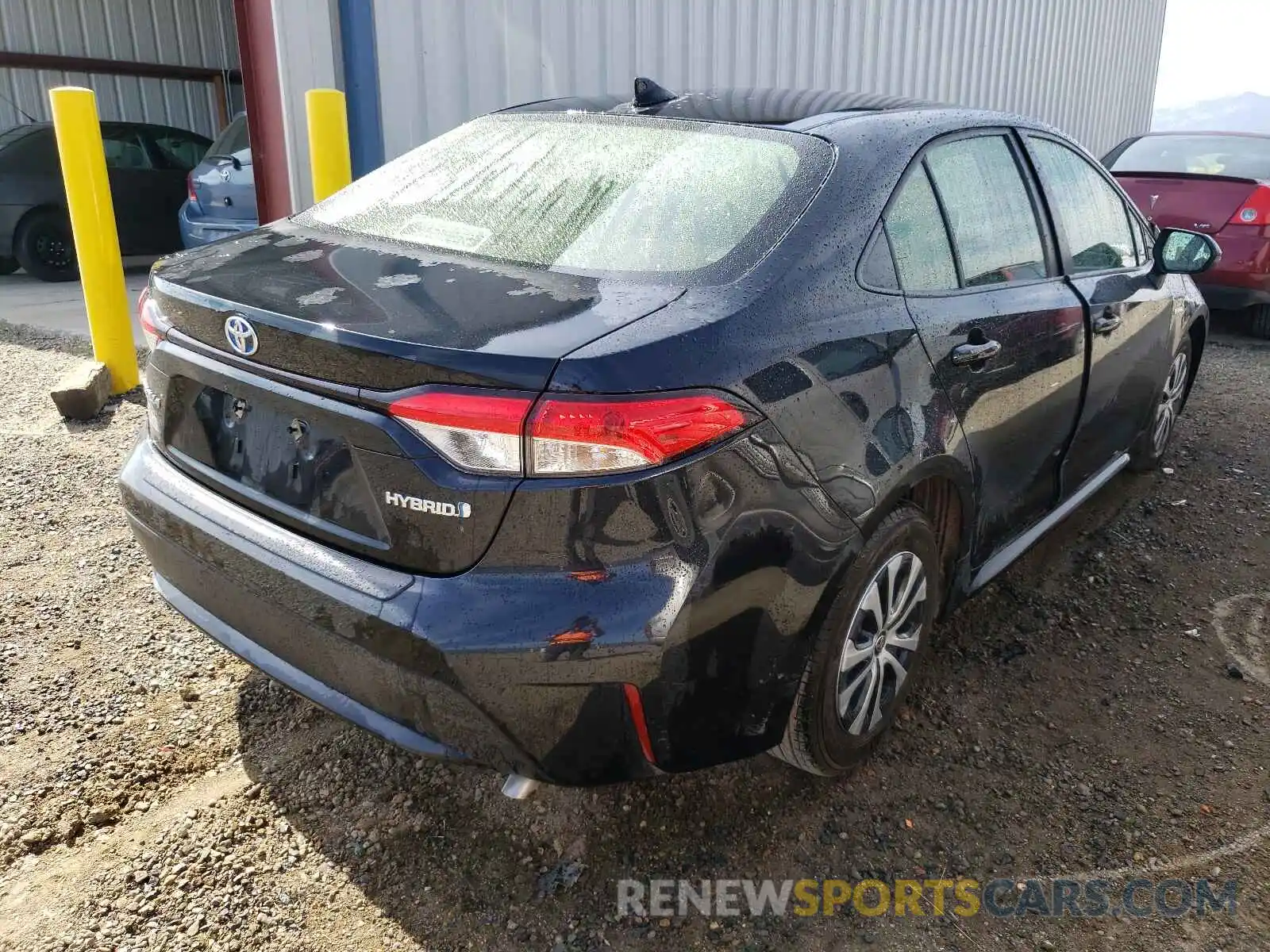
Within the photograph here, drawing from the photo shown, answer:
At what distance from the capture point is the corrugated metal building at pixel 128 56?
41.2 ft

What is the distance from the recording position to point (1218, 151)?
7.54 metres

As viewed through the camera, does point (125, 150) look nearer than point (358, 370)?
No

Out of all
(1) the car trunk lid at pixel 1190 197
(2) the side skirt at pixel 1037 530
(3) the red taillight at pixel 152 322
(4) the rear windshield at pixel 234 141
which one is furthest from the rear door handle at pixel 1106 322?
(4) the rear windshield at pixel 234 141

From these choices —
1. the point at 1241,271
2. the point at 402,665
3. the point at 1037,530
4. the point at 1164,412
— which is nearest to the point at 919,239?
the point at 1037,530

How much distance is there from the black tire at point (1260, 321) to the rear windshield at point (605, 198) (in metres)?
6.69

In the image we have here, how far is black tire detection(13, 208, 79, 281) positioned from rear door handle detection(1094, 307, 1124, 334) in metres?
9.56

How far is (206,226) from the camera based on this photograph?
7969 mm

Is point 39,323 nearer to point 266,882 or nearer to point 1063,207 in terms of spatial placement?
point 266,882

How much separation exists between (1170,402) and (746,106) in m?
2.83

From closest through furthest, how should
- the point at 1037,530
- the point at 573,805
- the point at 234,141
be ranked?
1. the point at 573,805
2. the point at 1037,530
3. the point at 234,141

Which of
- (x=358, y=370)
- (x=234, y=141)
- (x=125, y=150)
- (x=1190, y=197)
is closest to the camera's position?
(x=358, y=370)

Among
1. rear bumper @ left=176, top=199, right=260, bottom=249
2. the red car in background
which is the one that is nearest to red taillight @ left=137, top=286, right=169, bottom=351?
rear bumper @ left=176, top=199, right=260, bottom=249

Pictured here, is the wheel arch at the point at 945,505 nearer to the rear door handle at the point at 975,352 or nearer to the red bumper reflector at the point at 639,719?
the rear door handle at the point at 975,352

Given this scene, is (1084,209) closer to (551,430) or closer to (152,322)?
(551,430)
